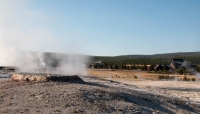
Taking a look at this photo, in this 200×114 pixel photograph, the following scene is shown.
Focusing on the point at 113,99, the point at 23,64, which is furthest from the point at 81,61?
the point at 113,99

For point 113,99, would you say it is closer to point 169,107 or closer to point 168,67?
point 169,107

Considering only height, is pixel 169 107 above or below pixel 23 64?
below

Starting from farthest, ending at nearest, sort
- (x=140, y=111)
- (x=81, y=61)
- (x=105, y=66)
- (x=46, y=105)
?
(x=105, y=66), (x=81, y=61), (x=140, y=111), (x=46, y=105)

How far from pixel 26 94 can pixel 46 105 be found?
207 centimetres

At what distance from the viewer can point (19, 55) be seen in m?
39.8

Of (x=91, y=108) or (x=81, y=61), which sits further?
(x=81, y=61)

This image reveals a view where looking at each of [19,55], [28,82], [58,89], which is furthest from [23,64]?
[58,89]

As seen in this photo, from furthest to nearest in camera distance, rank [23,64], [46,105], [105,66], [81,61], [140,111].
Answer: [105,66], [81,61], [23,64], [140,111], [46,105]

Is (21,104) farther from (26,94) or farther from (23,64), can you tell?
(23,64)

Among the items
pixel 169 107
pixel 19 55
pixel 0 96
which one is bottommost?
pixel 169 107

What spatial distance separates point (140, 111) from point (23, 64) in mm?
28210

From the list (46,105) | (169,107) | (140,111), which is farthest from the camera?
(169,107)

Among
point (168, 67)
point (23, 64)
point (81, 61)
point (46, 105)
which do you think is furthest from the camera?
point (168, 67)

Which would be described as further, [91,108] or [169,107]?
[169,107]
